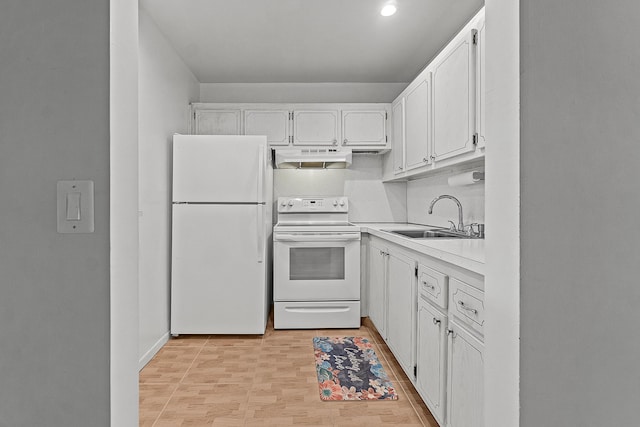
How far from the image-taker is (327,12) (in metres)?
2.63

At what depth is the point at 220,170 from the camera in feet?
10.6

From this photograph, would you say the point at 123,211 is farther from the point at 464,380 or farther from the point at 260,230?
the point at 260,230

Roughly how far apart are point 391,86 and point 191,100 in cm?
210

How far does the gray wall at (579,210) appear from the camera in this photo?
2.69 ft

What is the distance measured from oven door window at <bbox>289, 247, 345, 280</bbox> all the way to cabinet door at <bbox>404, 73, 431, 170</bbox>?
3.30 feet

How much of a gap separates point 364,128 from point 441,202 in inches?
43.2

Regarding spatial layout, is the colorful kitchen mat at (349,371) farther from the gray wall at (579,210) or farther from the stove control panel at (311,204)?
the gray wall at (579,210)

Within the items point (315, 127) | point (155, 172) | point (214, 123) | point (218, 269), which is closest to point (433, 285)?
point (218, 269)

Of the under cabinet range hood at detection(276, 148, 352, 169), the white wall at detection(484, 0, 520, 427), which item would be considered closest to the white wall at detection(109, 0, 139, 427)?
the white wall at detection(484, 0, 520, 427)

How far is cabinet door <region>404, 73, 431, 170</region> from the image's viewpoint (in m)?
2.70

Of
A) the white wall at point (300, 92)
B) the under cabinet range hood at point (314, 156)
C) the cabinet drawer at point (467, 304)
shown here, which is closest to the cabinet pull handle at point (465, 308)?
the cabinet drawer at point (467, 304)

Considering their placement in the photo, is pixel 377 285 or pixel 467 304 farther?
pixel 377 285

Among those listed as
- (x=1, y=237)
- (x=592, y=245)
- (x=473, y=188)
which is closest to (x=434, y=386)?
(x=592, y=245)

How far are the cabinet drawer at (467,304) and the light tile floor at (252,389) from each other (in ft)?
2.51
